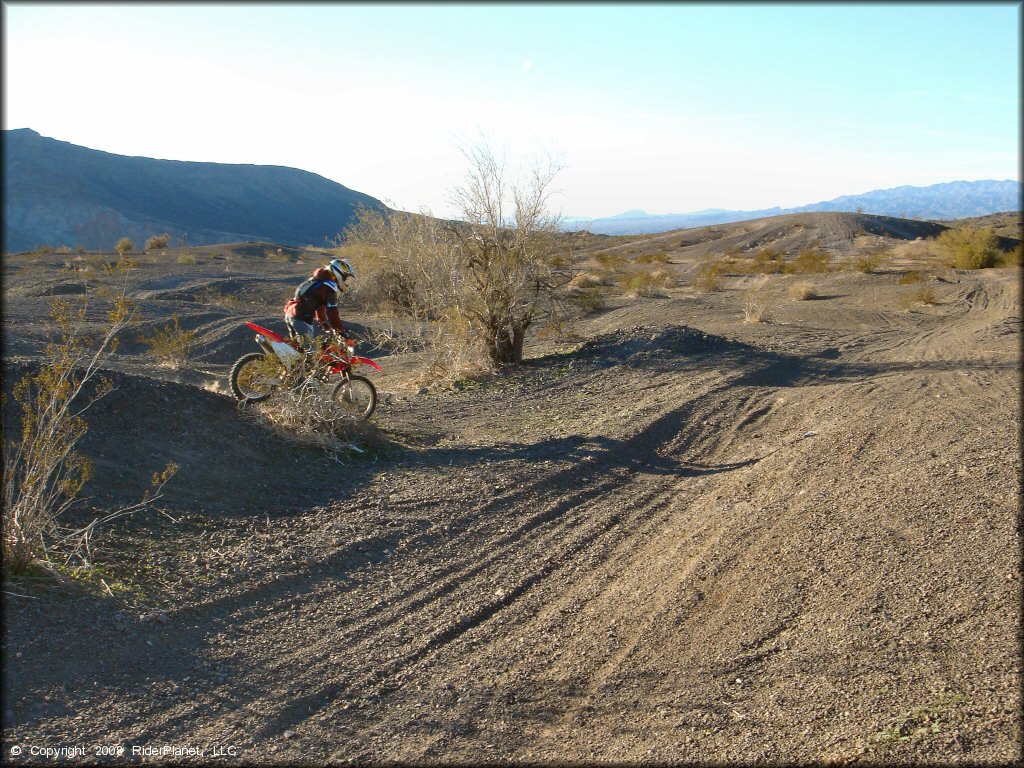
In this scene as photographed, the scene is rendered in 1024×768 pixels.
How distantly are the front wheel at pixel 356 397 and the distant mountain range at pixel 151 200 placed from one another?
45.0 metres

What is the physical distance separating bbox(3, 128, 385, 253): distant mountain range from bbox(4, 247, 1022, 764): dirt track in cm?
4661

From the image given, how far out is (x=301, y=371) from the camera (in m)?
8.29

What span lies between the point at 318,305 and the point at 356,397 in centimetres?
121

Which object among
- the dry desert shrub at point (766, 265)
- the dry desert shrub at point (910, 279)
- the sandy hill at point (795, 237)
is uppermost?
the sandy hill at point (795, 237)

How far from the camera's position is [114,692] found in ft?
12.5

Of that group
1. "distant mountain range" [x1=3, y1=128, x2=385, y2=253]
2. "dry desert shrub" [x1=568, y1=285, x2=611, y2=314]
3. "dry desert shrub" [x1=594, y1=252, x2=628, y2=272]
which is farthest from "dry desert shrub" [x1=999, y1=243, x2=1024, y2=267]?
"distant mountain range" [x1=3, y1=128, x2=385, y2=253]

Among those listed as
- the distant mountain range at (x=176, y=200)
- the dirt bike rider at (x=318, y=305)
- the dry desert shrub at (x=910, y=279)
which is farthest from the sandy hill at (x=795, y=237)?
the dirt bike rider at (x=318, y=305)

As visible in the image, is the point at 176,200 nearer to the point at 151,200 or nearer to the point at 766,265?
the point at 151,200

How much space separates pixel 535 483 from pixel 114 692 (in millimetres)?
4358

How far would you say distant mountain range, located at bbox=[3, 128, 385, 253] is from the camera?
71062 mm

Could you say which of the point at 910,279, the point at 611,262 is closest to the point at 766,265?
the point at 611,262

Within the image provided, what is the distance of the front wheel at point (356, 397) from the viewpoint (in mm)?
8492

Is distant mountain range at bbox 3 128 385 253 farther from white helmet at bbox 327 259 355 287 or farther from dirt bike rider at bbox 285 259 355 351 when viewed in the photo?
dirt bike rider at bbox 285 259 355 351

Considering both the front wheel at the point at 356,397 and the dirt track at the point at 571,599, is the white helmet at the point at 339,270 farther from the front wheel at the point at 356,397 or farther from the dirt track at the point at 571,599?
the dirt track at the point at 571,599
